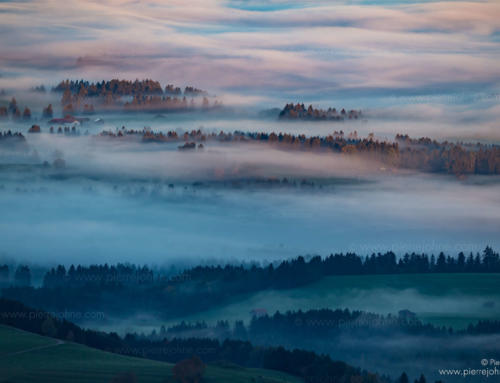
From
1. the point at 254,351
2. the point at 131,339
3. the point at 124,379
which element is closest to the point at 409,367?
the point at 254,351

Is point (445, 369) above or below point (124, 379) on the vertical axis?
below

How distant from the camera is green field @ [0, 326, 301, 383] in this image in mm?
115750

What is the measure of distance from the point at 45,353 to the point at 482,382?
85.1 meters

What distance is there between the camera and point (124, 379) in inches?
4466

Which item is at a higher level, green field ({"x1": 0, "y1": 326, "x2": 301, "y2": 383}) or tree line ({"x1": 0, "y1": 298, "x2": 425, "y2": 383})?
green field ({"x1": 0, "y1": 326, "x2": 301, "y2": 383})

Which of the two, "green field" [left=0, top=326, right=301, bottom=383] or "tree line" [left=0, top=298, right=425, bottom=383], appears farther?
"tree line" [left=0, top=298, right=425, bottom=383]

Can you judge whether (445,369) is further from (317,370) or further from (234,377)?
(234,377)

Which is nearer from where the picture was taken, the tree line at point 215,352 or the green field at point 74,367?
the green field at point 74,367

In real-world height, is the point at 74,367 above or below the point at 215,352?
above

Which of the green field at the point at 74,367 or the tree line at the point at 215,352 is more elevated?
the green field at the point at 74,367

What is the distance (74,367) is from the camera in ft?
402

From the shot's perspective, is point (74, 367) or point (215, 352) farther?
point (215, 352)

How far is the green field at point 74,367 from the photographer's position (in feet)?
380

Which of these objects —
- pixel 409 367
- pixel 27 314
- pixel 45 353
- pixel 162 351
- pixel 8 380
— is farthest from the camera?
pixel 409 367
